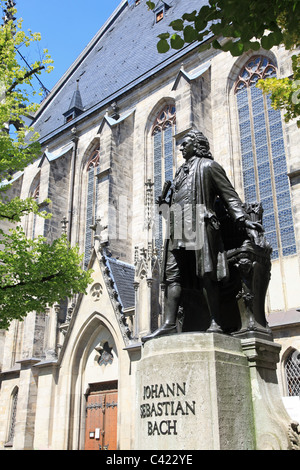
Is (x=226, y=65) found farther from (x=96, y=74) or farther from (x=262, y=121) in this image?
(x=96, y=74)

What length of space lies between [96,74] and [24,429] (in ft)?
64.8

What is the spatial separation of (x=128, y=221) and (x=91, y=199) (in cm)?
363

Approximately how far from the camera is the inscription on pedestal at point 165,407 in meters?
3.91

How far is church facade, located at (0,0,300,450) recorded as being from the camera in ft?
44.3

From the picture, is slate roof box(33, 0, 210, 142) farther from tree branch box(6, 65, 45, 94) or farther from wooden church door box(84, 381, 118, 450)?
wooden church door box(84, 381, 118, 450)

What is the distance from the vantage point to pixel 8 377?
65.7ft

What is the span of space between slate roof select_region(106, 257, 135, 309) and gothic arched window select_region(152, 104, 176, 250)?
2.43 metres

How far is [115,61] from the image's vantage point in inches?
1059

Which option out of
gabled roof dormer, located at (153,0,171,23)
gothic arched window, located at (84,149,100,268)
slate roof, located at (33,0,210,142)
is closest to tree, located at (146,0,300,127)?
slate roof, located at (33,0,210,142)

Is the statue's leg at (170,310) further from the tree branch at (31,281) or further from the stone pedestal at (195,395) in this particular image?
the tree branch at (31,281)

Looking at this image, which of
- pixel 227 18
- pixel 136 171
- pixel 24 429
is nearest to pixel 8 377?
pixel 24 429

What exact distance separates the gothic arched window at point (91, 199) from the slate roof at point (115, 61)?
2680 millimetres

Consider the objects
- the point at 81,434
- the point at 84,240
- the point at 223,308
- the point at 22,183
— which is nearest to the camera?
the point at 223,308

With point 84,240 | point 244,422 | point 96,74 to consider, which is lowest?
point 244,422
